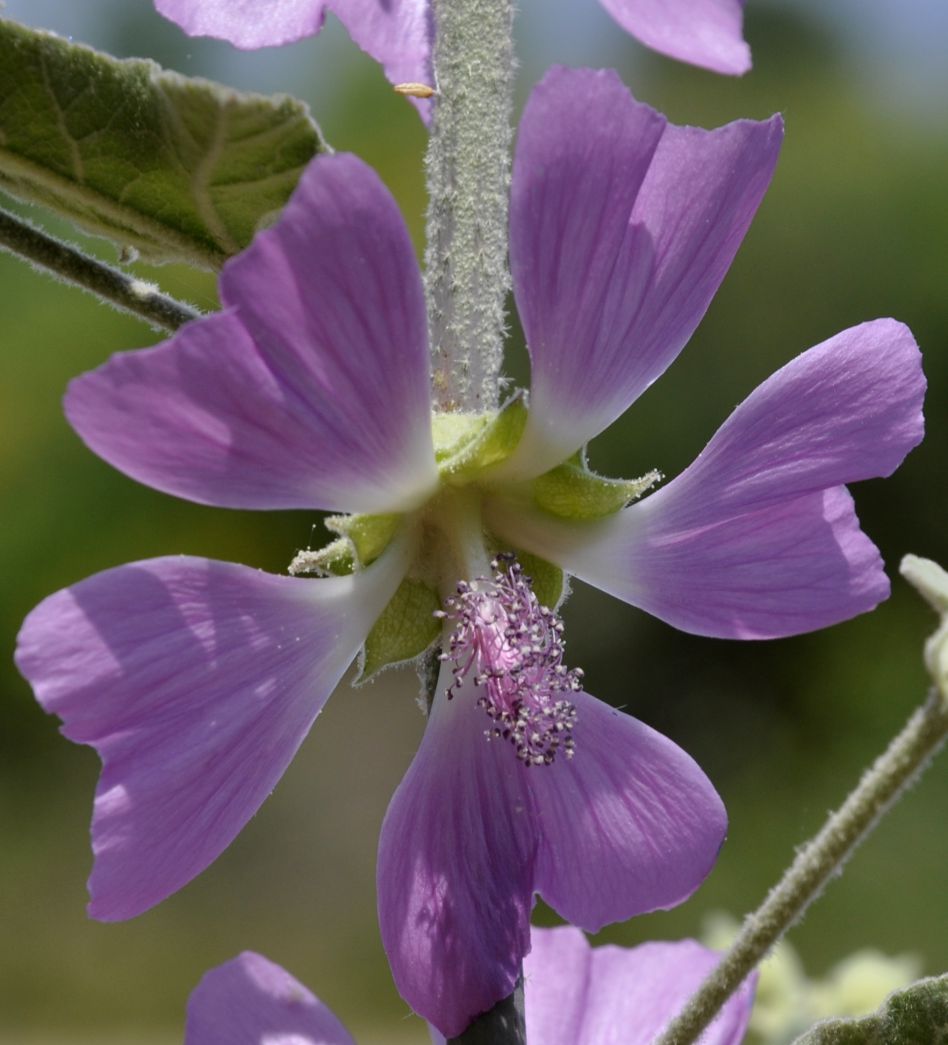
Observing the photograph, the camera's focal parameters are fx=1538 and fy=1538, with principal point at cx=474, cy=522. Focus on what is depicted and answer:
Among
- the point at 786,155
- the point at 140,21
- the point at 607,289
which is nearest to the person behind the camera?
the point at 607,289

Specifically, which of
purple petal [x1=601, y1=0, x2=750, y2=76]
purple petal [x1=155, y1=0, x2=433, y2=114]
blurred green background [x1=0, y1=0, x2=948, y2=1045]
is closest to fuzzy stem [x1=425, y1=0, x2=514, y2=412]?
purple petal [x1=155, y1=0, x2=433, y2=114]

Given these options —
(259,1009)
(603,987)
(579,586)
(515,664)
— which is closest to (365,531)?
(515,664)

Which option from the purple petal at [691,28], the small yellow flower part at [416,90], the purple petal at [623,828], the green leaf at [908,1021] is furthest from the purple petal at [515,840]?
the purple petal at [691,28]

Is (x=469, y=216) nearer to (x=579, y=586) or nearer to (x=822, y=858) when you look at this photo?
(x=822, y=858)

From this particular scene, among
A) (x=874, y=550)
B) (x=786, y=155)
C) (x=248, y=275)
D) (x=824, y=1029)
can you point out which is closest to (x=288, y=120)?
(x=248, y=275)

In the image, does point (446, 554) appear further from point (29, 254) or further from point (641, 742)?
point (29, 254)

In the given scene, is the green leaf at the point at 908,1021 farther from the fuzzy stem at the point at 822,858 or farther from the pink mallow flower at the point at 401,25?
the pink mallow flower at the point at 401,25
